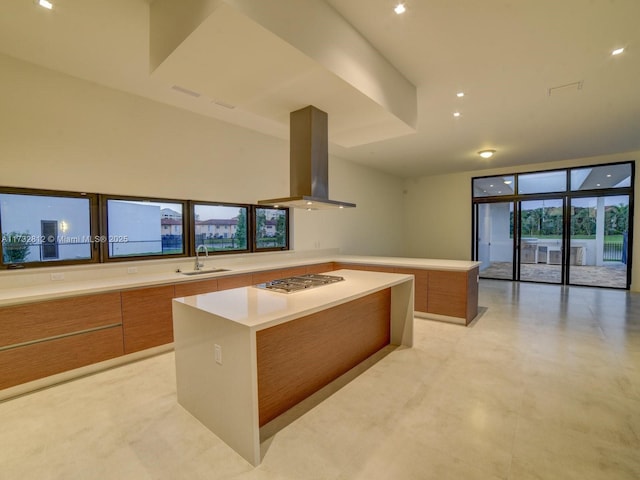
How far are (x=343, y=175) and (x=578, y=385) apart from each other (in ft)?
17.3

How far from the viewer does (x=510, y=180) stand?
24.7 ft

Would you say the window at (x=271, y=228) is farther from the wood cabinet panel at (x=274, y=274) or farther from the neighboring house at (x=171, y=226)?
the neighboring house at (x=171, y=226)

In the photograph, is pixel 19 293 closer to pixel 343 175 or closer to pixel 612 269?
pixel 343 175

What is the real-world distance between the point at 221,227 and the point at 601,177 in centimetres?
823

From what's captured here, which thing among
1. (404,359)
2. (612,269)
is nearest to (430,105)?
(404,359)

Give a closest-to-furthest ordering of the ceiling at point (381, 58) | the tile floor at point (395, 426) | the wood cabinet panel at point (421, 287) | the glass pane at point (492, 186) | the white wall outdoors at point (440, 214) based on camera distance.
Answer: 1. the tile floor at point (395, 426)
2. the ceiling at point (381, 58)
3. the wood cabinet panel at point (421, 287)
4. the glass pane at point (492, 186)
5. the white wall outdoors at point (440, 214)

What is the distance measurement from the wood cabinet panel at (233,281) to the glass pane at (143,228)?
2.83ft

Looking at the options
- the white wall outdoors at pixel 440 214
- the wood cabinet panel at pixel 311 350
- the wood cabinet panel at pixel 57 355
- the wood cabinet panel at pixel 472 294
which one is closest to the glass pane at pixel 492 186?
the white wall outdoors at pixel 440 214

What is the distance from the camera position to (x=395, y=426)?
196 cm

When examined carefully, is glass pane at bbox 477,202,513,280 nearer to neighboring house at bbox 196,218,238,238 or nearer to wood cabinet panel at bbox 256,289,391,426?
wood cabinet panel at bbox 256,289,391,426

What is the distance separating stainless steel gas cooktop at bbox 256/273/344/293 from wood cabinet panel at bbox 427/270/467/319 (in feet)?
6.16

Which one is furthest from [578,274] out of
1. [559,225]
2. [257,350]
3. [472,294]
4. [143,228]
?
[143,228]

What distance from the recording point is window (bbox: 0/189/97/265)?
2.73 metres

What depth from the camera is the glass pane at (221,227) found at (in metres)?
4.18
